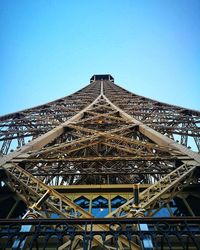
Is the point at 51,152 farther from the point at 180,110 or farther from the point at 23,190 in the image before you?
the point at 180,110

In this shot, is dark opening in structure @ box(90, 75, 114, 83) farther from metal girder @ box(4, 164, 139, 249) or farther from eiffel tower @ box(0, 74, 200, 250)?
metal girder @ box(4, 164, 139, 249)

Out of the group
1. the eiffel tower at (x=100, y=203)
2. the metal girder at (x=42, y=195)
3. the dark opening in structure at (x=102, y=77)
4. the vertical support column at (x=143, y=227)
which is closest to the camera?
the vertical support column at (x=143, y=227)

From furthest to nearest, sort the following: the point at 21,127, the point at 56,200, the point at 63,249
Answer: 1. the point at 21,127
2. the point at 56,200
3. the point at 63,249

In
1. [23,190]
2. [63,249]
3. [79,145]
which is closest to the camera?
[63,249]

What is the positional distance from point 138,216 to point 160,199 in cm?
131

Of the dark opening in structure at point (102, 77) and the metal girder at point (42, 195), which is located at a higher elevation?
the dark opening in structure at point (102, 77)

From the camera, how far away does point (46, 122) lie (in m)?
15.1

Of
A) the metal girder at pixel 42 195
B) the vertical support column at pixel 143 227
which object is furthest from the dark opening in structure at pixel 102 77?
the vertical support column at pixel 143 227

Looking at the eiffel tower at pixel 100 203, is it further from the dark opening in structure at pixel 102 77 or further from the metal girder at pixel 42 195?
the dark opening in structure at pixel 102 77

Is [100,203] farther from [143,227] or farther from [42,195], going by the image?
[143,227]

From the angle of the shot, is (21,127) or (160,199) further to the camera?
(21,127)

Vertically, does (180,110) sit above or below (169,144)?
above

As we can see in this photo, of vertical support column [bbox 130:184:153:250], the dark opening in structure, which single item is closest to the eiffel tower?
vertical support column [bbox 130:184:153:250]

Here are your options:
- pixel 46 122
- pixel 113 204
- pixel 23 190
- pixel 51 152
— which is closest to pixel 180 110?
pixel 46 122
